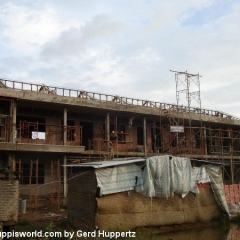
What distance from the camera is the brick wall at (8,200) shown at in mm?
8188

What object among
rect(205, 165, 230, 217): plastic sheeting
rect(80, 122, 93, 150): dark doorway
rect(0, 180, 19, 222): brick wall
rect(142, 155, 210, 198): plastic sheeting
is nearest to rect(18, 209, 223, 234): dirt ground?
rect(205, 165, 230, 217): plastic sheeting

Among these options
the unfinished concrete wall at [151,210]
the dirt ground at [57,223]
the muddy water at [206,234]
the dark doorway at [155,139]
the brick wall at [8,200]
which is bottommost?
the muddy water at [206,234]

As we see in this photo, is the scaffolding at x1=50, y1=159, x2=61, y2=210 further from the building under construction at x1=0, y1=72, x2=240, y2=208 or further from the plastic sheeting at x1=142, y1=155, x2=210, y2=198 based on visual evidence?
the plastic sheeting at x1=142, y1=155, x2=210, y2=198

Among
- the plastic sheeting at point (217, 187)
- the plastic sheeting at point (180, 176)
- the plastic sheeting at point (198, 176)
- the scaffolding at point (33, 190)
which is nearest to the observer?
the plastic sheeting at point (180, 176)

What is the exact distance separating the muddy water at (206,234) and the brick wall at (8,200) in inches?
197

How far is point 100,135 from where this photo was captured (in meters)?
23.6

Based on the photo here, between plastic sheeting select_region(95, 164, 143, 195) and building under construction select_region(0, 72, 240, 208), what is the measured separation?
20.7 feet

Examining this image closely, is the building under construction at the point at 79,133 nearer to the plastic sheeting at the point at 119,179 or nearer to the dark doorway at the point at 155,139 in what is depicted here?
the dark doorway at the point at 155,139

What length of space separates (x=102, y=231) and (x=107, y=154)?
10201 millimetres

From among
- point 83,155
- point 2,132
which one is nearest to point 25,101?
point 2,132

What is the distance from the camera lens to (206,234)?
12398mm

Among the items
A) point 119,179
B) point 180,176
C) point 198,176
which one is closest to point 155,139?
point 198,176

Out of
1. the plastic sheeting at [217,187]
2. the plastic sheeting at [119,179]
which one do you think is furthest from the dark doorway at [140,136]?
the plastic sheeting at [119,179]

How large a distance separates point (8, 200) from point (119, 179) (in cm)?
447
